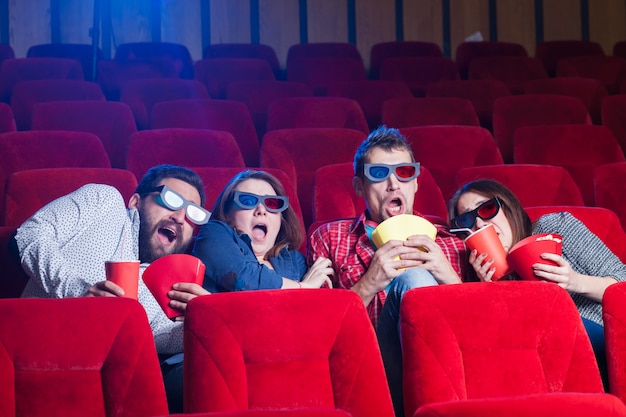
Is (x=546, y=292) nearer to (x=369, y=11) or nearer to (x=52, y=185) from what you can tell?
(x=52, y=185)

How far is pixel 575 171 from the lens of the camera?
1.45 m

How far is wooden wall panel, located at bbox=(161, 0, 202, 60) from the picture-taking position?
2578 millimetres

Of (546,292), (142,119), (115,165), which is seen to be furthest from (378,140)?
(142,119)

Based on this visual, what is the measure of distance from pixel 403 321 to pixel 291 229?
0.34 meters

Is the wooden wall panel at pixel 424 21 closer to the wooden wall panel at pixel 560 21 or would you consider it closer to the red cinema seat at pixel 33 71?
the wooden wall panel at pixel 560 21

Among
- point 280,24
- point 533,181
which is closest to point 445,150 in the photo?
point 533,181

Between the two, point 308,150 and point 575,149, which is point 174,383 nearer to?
point 308,150

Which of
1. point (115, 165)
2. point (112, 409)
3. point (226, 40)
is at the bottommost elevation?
point (112, 409)

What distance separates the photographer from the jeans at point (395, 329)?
79cm

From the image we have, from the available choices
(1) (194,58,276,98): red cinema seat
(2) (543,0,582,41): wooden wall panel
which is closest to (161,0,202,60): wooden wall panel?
(1) (194,58,276,98): red cinema seat

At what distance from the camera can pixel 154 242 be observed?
0.95 meters

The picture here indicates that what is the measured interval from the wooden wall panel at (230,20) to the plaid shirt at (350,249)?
1.68 metres

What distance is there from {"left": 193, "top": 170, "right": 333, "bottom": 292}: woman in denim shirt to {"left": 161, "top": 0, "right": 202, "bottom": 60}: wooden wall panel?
1.65m

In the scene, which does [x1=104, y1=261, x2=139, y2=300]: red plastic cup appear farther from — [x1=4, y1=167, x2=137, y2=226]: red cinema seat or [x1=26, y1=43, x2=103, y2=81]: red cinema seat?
[x1=26, y1=43, x2=103, y2=81]: red cinema seat
